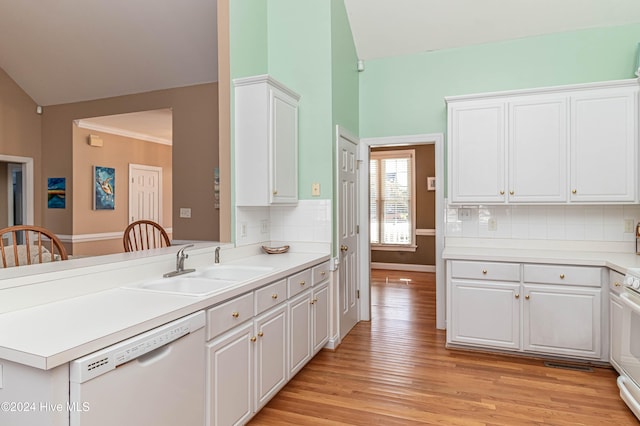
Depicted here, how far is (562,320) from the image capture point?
3193 mm

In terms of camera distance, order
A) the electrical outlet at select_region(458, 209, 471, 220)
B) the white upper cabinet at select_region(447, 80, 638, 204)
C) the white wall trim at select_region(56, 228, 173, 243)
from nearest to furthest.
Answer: the white upper cabinet at select_region(447, 80, 638, 204) < the electrical outlet at select_region(458, 209, 471, 220) < the white wall trim at select_region(56, 228, 173, 243)

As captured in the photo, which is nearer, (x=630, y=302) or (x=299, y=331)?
(x=630, y=302)

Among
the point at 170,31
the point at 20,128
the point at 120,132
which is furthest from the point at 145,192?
the point at 170,31

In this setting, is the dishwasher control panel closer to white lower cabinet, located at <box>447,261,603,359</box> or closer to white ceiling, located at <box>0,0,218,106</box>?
white lower cabinet, located at <box>447,261,603,359</box>

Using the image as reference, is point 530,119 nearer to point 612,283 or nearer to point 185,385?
point 612,283

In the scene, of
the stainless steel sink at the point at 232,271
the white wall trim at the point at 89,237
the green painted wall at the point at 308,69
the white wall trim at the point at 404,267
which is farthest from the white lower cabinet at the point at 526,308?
the white wall trim at the point at 89,237

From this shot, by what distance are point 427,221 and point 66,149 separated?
20.3 ft

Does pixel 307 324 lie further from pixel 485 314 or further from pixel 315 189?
pixel 485 314

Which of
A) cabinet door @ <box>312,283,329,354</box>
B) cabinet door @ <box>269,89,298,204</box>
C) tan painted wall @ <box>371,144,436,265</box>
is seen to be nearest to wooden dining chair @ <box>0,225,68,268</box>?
cabinet door @ <box>269,89,298,204</box>

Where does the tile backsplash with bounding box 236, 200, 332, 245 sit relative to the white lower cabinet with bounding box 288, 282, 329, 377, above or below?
above

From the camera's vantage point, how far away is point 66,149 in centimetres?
598

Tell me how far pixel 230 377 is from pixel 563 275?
2726mm

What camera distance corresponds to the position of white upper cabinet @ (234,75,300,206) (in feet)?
10.2

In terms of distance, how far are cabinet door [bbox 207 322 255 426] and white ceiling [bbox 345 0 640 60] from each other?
3353 mm
